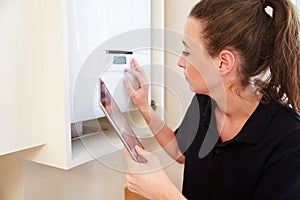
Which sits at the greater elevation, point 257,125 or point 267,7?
point 267,7

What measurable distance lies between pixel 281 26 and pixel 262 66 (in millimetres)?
105

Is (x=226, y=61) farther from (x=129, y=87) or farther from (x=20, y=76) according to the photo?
(x=20, y=76)

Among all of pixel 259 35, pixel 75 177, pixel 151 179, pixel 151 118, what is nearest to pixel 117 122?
pixel 151 179

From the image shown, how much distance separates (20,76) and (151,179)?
0.41 metres

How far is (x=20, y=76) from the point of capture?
2.54 ft

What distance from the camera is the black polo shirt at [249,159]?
718mm

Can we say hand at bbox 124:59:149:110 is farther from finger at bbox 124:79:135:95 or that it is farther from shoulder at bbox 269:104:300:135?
shoulder at bbox 269:104:300:135

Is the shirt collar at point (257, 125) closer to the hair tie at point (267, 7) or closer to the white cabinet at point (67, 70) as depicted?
the hair tie at point (267, 7)

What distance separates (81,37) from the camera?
0.84 meters

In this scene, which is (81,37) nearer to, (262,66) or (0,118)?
(0,118)

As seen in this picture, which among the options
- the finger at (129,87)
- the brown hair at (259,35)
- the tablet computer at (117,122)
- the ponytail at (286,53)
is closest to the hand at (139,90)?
the finger at (129,87)

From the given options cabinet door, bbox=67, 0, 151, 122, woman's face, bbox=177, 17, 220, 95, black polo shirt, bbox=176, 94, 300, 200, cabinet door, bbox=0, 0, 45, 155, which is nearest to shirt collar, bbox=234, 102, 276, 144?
black polo shirt, bbox=176, 94, 300, 200

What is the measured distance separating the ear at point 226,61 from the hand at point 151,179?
0.95ft

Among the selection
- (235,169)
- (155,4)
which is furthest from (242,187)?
(155,4)
